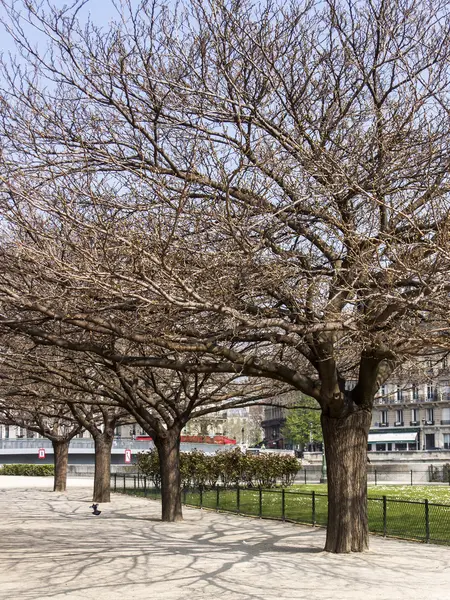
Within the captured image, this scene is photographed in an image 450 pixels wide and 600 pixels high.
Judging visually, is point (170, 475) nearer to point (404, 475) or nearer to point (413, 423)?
point (404, 475)

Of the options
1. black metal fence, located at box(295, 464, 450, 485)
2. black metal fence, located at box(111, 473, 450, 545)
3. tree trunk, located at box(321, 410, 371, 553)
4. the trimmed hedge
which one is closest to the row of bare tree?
black metal fence, located at box(111, 473, 450, 545)

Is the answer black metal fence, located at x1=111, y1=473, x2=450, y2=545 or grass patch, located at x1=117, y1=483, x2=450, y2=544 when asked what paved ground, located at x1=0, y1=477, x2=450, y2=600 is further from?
grass patch, located at x1=117, y1=483, x2=450, y2=544

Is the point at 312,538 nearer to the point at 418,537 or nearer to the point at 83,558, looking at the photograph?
the point at 418,537

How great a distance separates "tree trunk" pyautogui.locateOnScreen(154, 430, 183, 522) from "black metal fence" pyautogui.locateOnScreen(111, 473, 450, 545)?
2.60m

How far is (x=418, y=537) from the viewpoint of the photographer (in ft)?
61.3

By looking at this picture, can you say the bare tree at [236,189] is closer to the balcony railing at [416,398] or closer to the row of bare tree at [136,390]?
the row of bare tree at [136,390]

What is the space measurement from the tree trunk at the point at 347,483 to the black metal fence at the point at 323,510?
261cm

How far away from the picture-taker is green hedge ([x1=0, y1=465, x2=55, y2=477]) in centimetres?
6269

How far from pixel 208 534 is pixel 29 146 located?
10705 mm

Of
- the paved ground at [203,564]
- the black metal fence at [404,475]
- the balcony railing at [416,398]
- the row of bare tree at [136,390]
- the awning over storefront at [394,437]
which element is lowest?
the paved ground at [203,564]

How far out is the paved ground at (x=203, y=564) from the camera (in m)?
12.3

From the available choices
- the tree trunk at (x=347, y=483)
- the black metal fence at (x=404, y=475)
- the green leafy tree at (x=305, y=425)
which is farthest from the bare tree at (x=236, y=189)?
the green leafy tree at (x=305, y=425)

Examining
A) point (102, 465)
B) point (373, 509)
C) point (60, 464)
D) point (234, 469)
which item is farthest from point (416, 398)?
point (373, 509)

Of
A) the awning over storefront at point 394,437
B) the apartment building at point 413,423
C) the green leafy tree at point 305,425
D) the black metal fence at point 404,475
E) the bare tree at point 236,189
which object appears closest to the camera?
the bare tree at point 236,189
